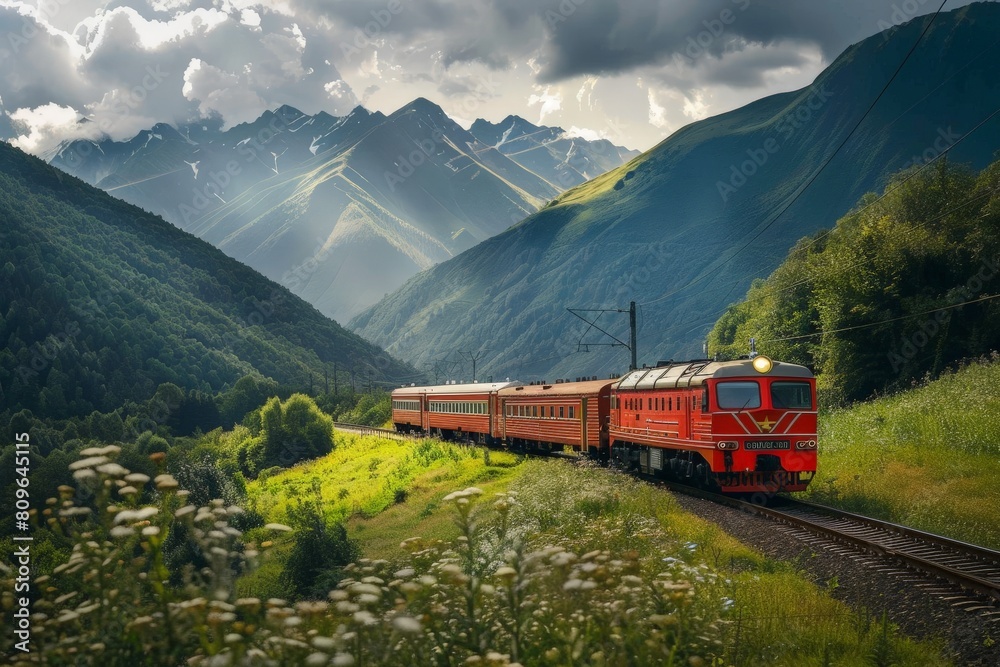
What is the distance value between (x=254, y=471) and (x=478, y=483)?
53870 millimetres

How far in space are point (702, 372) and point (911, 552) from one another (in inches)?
379

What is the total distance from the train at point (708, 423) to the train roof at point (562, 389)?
0.11 metres

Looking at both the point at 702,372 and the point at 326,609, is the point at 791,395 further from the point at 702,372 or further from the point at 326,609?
the point at 326,609

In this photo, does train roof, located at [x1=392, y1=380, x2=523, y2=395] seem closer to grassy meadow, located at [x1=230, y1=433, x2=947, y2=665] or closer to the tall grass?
grassy meadow, located at [x1=230, y1=433, x2=947, y2=665]

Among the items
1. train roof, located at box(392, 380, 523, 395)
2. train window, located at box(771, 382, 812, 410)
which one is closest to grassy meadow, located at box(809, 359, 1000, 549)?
train window, located at box(771, 382, 812, 410)

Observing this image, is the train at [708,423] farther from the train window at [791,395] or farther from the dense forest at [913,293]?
the dense forest at [913,293]

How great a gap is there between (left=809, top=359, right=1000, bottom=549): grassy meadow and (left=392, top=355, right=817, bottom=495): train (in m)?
1.67

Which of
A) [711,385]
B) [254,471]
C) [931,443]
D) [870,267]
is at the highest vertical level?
[870,267]

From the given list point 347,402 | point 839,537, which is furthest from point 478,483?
point 347,402

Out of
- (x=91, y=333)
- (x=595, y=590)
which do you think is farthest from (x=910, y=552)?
(x=91, y=333)

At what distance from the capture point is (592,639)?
24.5 ft

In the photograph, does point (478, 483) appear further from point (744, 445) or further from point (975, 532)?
point (975, 532)

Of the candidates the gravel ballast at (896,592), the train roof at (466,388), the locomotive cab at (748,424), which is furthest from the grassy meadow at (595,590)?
the train roof at (466,388)

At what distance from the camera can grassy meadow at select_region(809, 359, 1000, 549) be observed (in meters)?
20.2
